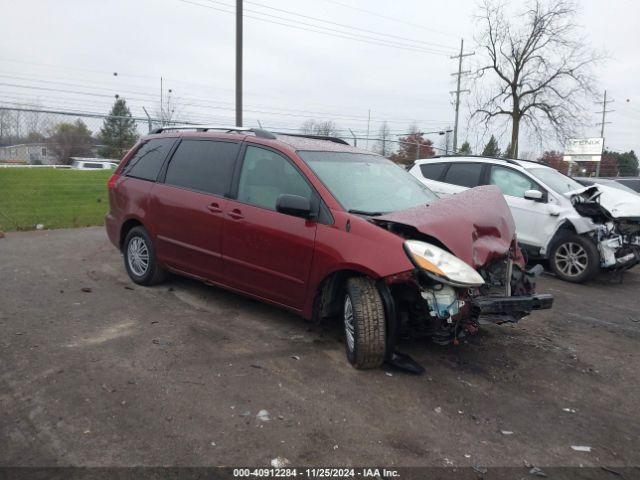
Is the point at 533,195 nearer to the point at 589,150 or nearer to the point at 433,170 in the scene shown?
the point at 433,170

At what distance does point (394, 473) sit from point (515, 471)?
68 centimetres

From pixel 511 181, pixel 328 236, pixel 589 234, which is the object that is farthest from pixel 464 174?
pixel 328 236

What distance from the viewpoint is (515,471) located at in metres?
2.68

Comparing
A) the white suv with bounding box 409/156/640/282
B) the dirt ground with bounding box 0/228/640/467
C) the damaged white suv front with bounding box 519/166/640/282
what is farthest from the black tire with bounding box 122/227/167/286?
the damaged white suv front with bounding box 519/166/640/282

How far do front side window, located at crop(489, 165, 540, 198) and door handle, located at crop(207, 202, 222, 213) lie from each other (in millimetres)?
5012

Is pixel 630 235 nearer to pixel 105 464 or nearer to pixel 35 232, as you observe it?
pixel 105 464

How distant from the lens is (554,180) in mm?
8023

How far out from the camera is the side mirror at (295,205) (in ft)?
12.8

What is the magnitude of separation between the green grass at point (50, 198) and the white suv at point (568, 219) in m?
7.91

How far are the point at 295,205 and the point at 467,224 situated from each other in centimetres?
135

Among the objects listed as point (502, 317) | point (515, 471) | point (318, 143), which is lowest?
point (515, 471)

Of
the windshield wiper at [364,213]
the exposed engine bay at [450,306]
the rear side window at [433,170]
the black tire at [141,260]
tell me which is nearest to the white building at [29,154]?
the black tire at [141,260]

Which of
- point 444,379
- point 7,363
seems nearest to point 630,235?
point 444,379

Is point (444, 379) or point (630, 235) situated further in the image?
point (630, 235)
